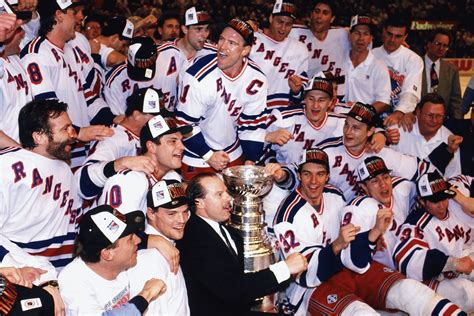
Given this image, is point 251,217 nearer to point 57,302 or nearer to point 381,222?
point 381,222

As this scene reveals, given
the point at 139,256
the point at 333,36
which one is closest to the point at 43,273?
the point at 139,256

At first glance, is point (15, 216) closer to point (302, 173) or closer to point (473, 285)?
point (302, 173)

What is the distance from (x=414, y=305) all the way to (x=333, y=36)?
2974 mm

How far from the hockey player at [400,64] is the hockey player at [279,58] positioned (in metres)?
1.07

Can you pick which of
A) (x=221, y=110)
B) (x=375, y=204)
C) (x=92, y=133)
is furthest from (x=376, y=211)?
(x=92, y=133)

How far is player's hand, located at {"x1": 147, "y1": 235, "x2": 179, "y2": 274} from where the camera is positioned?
393 centimetres

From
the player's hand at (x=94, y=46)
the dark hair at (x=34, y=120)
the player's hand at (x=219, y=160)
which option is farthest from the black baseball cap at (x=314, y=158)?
the player's hand at (x=94, y=46)

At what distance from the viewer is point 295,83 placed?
21.2 ft

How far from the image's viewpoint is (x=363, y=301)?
512 cm

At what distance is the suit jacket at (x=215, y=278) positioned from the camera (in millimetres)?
4027

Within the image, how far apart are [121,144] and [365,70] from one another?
2.75m

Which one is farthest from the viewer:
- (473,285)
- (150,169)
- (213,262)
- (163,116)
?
(473,285)

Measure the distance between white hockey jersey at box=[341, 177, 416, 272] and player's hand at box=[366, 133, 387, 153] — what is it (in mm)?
253

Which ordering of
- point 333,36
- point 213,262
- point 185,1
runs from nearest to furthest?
point 213,262
point 333,36
point 185,1
